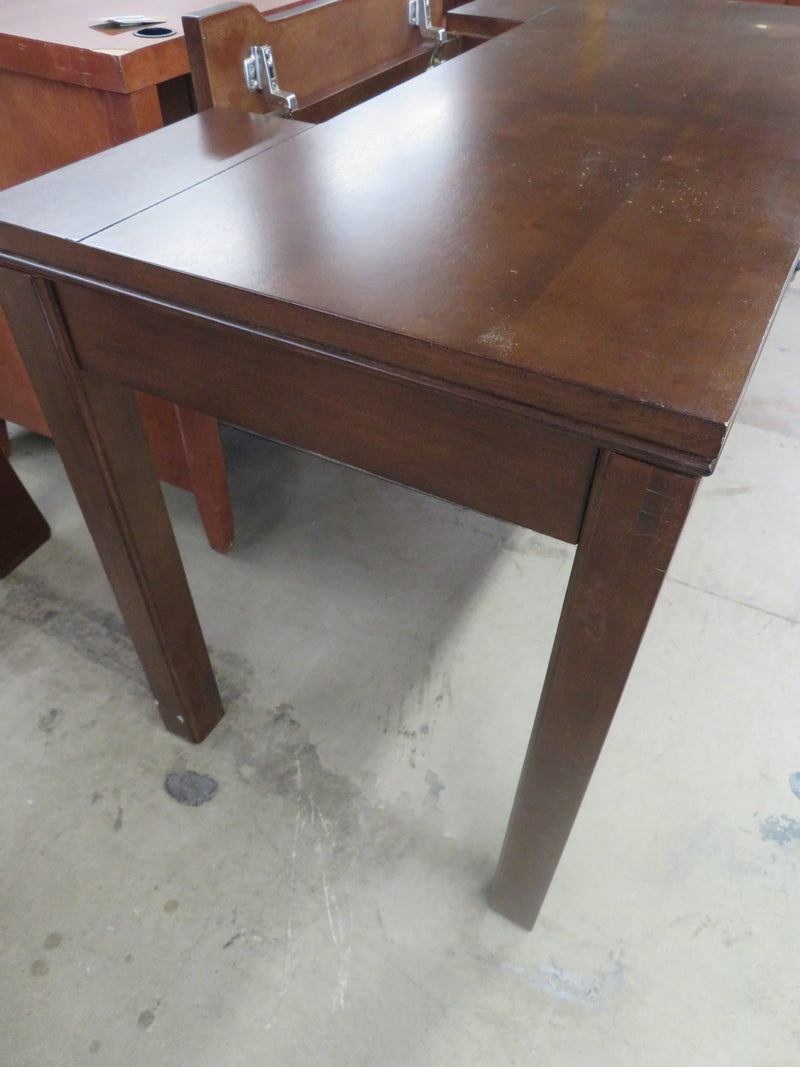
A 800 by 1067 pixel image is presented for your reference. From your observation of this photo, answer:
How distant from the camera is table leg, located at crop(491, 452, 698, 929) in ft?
1.56

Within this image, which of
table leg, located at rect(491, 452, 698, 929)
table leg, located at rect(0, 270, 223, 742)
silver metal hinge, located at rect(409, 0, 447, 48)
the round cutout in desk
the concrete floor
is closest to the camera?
table leg, located at rect(491, 452, 698, 929)

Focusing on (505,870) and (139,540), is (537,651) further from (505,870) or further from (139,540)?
(139,540)

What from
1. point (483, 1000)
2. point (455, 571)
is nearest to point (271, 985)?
point (483, 1000)

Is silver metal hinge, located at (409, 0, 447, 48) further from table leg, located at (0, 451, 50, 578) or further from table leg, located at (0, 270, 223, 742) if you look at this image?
table leg, located at (0, 451, 50, 578)

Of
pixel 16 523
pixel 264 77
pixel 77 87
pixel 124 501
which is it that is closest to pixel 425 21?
pixel 264 77

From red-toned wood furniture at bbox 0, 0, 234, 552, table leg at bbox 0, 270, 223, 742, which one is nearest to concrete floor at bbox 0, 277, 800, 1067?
table leg at bbox 0, 270, 223, 742

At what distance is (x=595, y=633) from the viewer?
57 centimetres

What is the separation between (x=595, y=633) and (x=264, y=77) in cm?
81

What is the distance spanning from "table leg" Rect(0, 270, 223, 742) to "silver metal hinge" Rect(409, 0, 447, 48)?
0.85m

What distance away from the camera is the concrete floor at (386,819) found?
0.86m

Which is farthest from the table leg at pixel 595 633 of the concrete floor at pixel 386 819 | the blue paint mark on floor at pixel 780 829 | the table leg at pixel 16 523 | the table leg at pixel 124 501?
the table leg at pixel 16 523

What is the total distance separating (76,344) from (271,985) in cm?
72

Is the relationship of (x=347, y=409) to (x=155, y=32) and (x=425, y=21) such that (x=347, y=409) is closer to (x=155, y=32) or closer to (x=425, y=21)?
(x=155, y=32)

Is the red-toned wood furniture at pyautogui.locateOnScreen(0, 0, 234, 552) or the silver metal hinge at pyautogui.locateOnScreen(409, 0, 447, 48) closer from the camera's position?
the red-toned wood furniture at pyautogui.locateOnScreen(0, 0, 234, 552)
